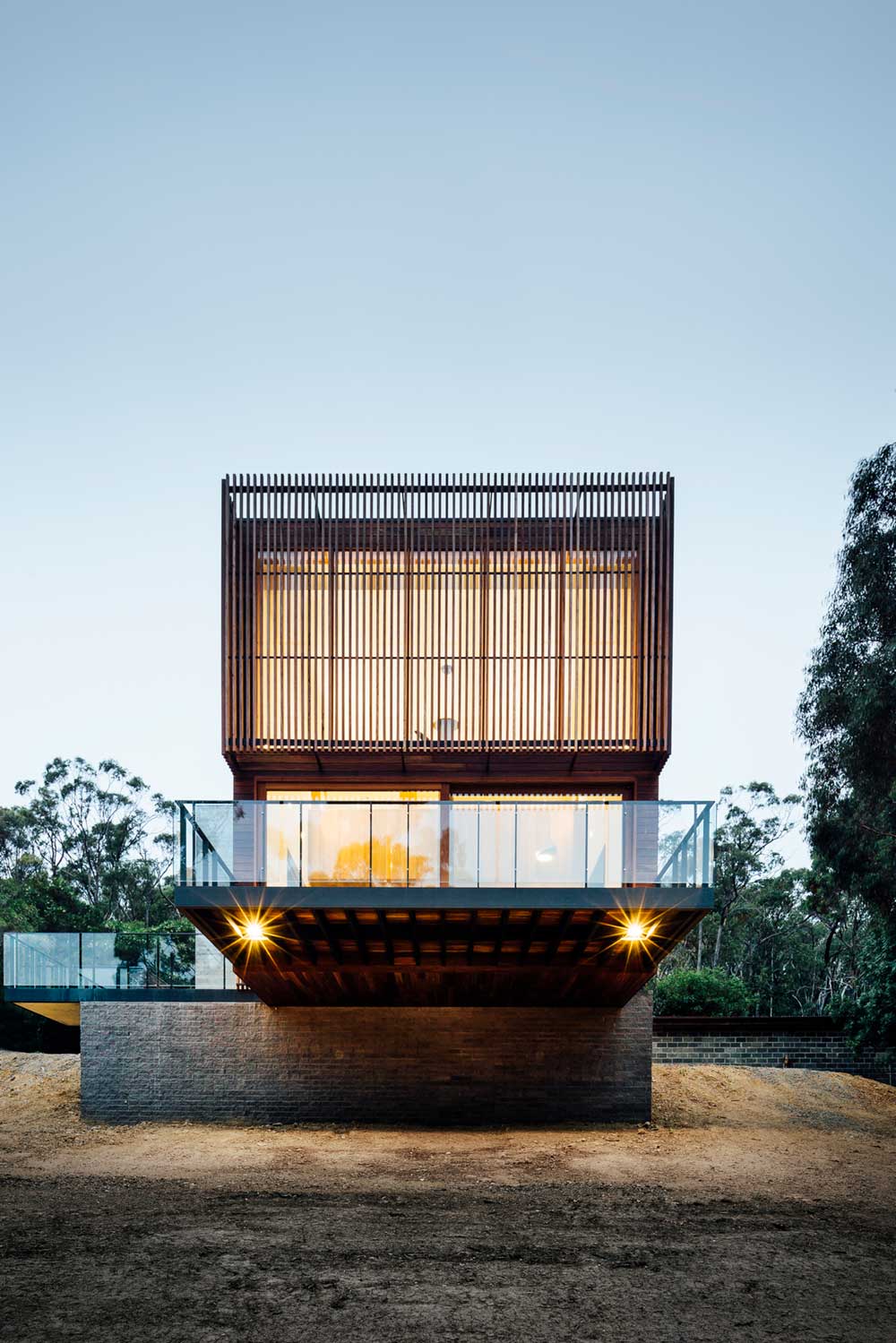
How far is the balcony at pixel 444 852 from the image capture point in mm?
11859

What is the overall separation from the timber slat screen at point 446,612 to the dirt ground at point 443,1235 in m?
6.34

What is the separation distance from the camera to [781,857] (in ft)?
139

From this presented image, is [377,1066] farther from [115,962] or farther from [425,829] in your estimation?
[425,829]

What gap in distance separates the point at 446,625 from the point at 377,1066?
7216mm

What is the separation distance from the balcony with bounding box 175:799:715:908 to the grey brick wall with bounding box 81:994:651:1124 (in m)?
4.15

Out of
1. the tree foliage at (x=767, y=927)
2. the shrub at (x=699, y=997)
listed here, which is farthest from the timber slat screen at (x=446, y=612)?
the tree foliage at (x=767, y=927)

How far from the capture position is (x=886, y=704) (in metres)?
21.3

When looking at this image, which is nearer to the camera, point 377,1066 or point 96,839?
point 377,1066

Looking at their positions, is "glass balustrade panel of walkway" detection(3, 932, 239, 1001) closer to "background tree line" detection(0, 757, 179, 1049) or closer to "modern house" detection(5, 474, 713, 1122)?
"modern house" detection(5, 474, 713, 1122)

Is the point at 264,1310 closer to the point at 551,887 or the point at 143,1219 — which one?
the point at 143,1219

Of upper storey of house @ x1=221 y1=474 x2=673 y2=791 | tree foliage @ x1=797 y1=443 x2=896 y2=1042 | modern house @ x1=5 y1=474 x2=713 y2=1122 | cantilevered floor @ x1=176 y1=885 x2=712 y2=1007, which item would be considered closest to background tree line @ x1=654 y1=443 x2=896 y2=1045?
tree foliage @ x1=797 y1=443 x2=896 y2=1042

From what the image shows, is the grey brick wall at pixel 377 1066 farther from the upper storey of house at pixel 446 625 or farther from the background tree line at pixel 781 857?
the background tree line at pixel 781 857

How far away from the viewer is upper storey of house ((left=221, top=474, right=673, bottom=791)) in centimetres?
1728

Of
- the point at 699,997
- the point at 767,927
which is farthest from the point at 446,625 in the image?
the point at 767,927
